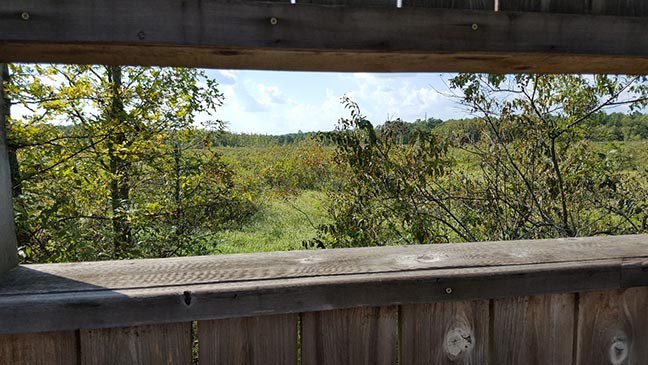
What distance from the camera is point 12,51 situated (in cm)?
93

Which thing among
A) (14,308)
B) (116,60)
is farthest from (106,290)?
(116,60)

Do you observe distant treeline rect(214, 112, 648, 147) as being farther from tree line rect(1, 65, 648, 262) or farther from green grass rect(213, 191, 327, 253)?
green grass rect(213, 191, 327, 253)

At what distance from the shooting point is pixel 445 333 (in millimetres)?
1061

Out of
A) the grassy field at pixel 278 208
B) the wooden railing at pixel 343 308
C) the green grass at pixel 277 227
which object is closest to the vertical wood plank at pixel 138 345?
the wooden railing at pixel 343 308

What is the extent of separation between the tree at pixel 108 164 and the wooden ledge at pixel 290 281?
2.93m

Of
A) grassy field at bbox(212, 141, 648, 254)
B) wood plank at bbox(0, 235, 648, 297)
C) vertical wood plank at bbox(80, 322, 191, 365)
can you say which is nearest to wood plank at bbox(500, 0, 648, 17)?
wood plank at bbox(0, 235, 648, 297)

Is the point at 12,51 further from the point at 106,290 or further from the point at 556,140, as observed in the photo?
the point at 556,140

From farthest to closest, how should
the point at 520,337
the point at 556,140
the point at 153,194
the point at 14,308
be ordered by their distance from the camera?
the point at 153,194, the point at 556,140, the point at 520,337, the point at 14,308

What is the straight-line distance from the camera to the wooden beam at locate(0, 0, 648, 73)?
2.91 ft

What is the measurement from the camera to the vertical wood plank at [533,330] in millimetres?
1087

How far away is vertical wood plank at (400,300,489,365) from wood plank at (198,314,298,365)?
9.9 inches

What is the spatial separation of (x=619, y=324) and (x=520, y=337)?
0.84ft

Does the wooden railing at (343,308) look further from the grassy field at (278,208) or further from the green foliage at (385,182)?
the grassy field at (278,208)

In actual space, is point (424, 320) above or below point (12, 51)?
below
